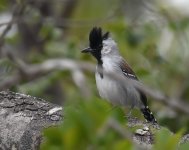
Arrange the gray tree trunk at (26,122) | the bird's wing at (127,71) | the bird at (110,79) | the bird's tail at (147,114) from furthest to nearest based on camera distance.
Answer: the bird's wing at (127,71) → the bird at (110,79) → the bird's tail at (147,114) → the gray tree trunk at (26,122)

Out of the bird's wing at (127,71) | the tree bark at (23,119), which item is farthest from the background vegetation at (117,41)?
the tree bark at (23,119)

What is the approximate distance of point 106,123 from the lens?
232 centimetres

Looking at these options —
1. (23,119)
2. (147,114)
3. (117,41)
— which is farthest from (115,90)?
(23,119)

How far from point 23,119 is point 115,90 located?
239 cm

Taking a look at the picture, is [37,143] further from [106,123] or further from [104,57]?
[104,57]

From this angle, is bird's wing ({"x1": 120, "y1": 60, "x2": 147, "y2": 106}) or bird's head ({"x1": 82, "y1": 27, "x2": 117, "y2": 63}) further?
bird's head ({"x1": 82, "y1": 27, "x2": 117, "y2": 63})

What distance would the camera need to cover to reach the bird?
6.35 m

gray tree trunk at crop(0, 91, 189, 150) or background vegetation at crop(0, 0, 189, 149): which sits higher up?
gray tree trunk at crop(0, 91, 189, 150)

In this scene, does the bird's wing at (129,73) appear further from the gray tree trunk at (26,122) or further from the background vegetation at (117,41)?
the gray tree trunk at (26,122)

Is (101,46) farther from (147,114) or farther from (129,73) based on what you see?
(147,114)

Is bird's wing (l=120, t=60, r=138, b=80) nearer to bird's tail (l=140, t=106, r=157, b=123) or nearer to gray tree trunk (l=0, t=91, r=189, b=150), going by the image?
bird's tail (l=140, t=106, r=157, b=123)

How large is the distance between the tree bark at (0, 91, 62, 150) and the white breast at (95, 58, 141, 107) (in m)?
1.76

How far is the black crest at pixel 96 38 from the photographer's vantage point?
6.54 m

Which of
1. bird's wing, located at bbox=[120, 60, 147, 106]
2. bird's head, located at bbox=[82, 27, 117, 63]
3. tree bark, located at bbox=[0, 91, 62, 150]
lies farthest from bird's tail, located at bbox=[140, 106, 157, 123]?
tree bark, located at bbox=[0, 91, 62, 150]
